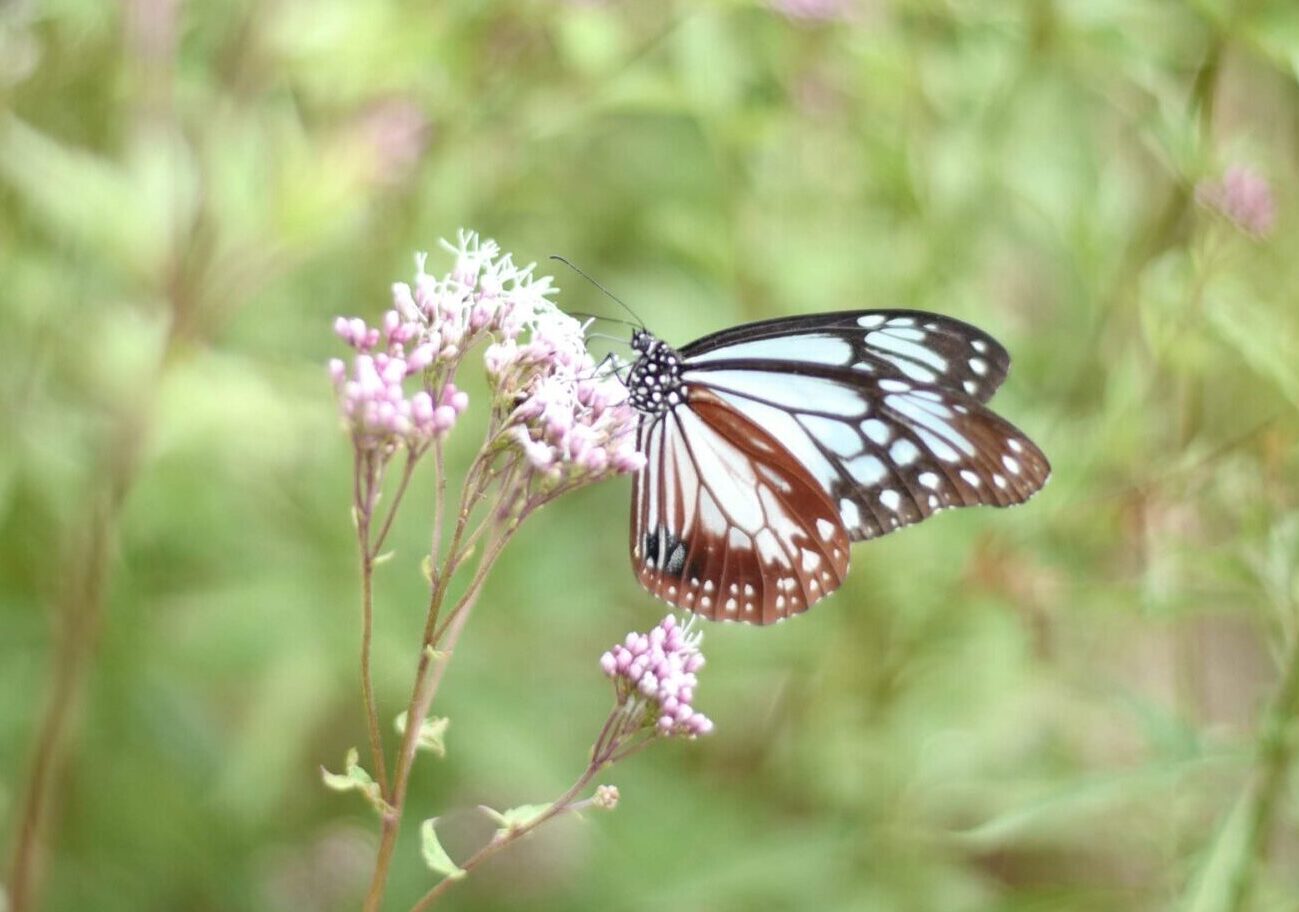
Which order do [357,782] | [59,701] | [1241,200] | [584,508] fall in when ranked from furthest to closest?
1. [584,508]
2. [1241,200]
3. [59,701]
4. [357,782]

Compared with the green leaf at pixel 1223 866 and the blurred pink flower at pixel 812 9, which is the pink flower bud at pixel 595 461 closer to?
the green leaf at pixel 1223 866

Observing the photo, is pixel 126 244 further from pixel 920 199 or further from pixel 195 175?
pixel 920 199

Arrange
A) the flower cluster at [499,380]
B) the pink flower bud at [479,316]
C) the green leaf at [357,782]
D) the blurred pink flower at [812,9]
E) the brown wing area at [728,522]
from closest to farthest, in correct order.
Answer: the green leaf at [357,782]
the flower cluster at [499,380]
the pink flower bud at [479,316]
the brown wing area at [728,522]
the blurred pink flower at [812,9]

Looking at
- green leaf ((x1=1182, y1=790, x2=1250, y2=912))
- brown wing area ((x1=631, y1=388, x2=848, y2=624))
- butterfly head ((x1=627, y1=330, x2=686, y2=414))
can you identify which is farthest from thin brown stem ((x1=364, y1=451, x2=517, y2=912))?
green leaf ((x1=1182, y1=790, x2=1250, y2=912))

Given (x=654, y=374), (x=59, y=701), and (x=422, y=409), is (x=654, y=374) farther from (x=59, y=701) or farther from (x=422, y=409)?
(x=59, y=701)

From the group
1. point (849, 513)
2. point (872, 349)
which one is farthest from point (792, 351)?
point (849, 513)

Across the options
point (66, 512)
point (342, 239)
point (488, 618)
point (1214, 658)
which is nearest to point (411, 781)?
point (488, 618)

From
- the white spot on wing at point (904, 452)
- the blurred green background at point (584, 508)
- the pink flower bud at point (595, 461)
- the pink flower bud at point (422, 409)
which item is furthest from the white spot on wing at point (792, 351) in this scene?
the pink flower bud at point (422, 409)
